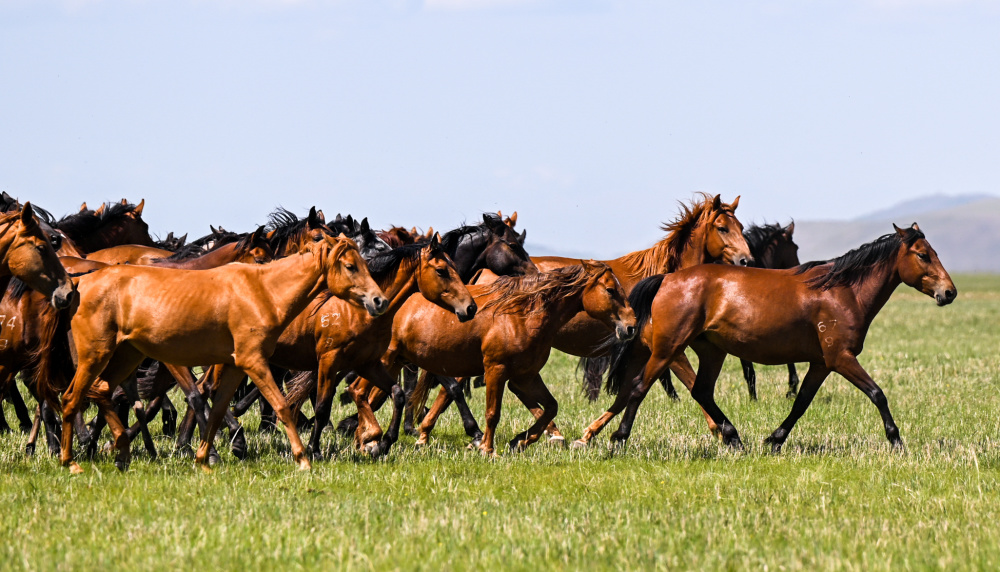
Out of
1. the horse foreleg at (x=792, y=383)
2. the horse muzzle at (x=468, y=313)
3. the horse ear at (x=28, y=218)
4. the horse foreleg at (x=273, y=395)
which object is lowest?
the horse foreleg at (x=792, y=383)

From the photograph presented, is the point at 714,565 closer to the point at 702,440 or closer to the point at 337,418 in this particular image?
the point at 702,440

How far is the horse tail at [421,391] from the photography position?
11.0 m

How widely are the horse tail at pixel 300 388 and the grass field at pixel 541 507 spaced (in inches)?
17.0

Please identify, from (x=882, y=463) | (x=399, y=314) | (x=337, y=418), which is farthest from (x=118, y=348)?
(x=882, y=463)

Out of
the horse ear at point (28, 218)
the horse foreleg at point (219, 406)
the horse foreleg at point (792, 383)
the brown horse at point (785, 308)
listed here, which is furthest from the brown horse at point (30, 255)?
the horse foreleg at point (792, 383)

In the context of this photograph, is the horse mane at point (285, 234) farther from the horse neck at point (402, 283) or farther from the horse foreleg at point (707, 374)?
the horse foreleg at point (707, 374)

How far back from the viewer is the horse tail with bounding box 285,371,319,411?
9.88 metres

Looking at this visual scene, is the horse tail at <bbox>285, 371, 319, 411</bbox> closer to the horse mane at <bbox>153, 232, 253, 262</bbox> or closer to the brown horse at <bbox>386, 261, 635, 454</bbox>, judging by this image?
the brown horse at <bbox>386, 261, 635, 454</bbox>

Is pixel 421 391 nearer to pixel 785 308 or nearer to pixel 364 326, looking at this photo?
pixel 364 326

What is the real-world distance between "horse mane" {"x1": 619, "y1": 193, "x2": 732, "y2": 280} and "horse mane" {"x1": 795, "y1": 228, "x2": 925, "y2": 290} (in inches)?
86.3

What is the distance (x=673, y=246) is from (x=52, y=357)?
6.37m

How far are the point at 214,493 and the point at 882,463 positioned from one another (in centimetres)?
503

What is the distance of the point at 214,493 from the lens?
7078 millimetres

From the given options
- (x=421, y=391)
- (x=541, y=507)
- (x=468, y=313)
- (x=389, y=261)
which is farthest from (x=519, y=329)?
(x=541, y=507)
